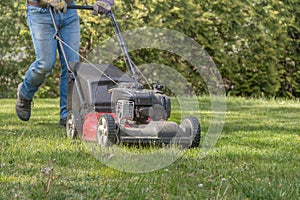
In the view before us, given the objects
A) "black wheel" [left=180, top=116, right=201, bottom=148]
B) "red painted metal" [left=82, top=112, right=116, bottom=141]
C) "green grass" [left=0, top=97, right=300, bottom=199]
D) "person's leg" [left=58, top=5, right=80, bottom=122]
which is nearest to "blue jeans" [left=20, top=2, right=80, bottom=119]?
"person's leg" [left=58, top=5, right=80, bottom=122]

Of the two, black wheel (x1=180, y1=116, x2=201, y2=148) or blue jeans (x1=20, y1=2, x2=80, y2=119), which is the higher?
blue jeans (x1=20, y1=2, x2=80, y2=119)

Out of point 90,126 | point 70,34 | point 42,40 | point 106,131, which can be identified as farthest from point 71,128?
point 70,34


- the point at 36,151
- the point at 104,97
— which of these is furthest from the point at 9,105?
the point at 36,151

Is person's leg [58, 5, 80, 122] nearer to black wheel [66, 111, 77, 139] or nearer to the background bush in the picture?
black wheel [66, 111, 77, 139]

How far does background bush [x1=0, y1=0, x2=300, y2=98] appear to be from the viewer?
10.4m

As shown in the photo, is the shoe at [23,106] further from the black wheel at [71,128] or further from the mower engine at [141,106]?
the mower engine at [141,106]

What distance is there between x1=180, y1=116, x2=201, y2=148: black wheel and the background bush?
582cm

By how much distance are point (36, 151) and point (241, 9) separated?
24.7 ft

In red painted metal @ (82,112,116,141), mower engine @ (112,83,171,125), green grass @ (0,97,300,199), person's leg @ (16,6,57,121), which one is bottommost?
green grass @ (0,97,300,199)

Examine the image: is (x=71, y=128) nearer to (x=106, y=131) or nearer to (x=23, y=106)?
(x=106, y=131)

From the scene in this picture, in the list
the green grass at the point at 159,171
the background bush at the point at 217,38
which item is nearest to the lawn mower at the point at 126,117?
the green grass at the point at 159,171

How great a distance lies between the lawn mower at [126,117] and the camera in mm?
4277

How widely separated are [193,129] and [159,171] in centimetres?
88

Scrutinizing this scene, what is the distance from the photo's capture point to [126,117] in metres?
4.33
